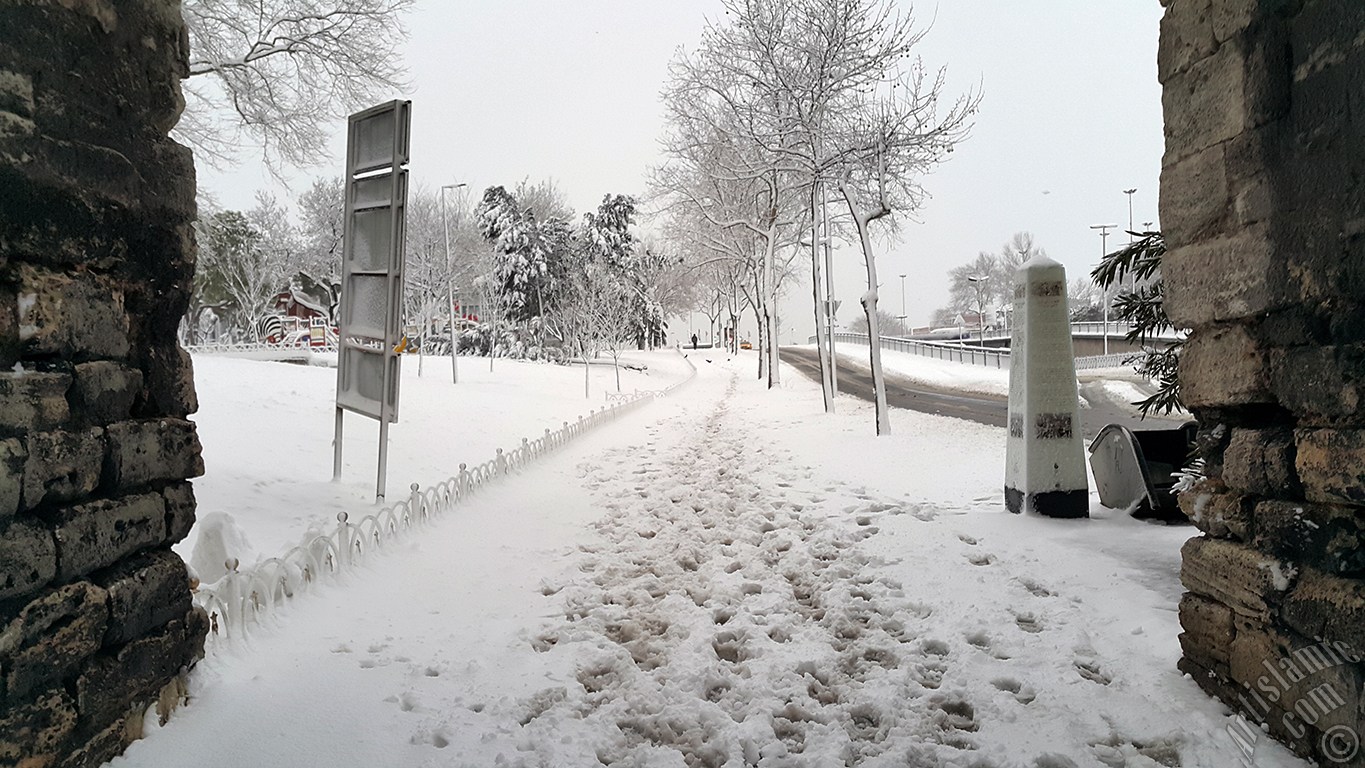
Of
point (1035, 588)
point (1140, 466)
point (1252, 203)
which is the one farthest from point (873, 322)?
point (1252, 203)

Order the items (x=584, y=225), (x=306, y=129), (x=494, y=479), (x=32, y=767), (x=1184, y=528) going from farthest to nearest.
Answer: (x=584, y=225)
(x=306, y=129)
(x=494, y=479)
(x=1184, y=528)
(x=32, y=767)

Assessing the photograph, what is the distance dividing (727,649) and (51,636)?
2.92m

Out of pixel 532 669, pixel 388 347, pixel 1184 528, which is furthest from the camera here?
pixel 388 347

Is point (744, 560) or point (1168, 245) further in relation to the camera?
point (744, 560)

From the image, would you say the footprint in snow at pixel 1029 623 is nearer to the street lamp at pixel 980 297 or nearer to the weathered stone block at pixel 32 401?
the weathered stone block at pixel 32 401

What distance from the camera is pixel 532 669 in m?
3.70

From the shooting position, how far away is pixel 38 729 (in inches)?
86.5

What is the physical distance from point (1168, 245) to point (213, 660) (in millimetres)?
4857

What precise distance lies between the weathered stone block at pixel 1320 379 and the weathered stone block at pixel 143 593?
14.0 feet

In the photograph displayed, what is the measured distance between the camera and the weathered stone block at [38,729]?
2094 millimetres

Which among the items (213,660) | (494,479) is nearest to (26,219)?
(213,660)

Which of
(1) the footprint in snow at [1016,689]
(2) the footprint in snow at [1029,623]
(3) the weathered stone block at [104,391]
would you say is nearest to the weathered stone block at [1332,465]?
(1) the footprint in snow at [1016,689]

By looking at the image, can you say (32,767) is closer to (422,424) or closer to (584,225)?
(422,424)

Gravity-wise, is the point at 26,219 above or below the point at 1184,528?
above
